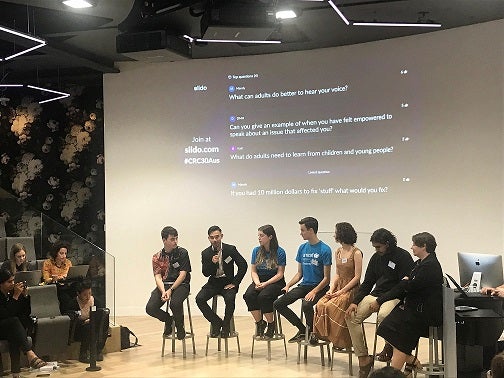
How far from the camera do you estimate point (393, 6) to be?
7168mm

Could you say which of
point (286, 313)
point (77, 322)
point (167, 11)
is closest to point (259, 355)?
point (286, 313)

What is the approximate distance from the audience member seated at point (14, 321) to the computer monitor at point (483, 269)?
3.87m

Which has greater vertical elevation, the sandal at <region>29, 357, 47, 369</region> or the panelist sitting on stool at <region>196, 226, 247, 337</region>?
the panelist sitting on stool at <region>196, 226, 247, 337</region>

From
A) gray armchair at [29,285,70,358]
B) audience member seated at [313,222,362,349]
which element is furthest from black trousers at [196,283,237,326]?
gray armchair at [29,285,70,358]

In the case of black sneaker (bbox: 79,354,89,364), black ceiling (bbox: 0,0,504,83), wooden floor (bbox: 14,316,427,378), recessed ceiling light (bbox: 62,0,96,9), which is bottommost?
wooden floor (bbox: 14,316,427,378)

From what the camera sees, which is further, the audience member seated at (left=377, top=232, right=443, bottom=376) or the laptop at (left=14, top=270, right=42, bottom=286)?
the laptop at (left=14, top=270, right=42, bottom=286)

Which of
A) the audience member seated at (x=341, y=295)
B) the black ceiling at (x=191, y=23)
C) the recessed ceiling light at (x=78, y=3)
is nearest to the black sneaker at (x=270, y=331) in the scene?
the audience member seated at (x=341, y=295)

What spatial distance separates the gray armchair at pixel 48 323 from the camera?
6.16 metres

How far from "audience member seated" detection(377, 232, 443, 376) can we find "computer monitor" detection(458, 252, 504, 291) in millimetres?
547

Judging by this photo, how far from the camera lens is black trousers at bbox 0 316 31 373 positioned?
5742 mm

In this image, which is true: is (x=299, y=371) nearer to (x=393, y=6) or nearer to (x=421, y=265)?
(x=421, y=265)

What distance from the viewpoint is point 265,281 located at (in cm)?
693

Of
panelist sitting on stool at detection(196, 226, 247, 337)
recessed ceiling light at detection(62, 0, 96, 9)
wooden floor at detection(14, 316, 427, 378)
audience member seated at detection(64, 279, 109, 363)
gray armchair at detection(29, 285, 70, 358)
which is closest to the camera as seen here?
wooden floor at detection(14, 316, 427, 378)

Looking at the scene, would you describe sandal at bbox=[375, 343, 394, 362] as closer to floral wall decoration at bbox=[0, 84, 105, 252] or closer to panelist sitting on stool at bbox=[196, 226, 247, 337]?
panelist sitting on stool at bbox=[196, 226, 247, 337]
